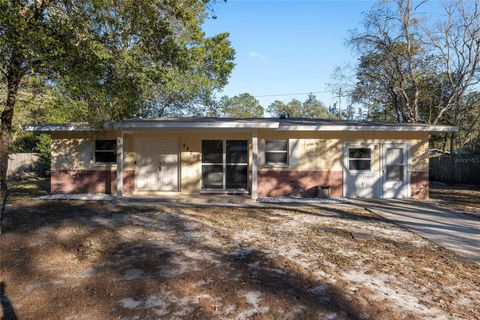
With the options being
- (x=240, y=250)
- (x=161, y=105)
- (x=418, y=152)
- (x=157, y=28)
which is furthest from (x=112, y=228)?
(x=161, y=105)

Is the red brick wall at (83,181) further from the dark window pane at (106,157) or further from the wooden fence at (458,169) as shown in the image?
the wooden fence at (458,169)

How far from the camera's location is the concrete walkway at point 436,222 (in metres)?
6.37

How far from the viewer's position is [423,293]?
4.07 meters

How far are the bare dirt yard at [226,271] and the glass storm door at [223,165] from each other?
4.70 metres

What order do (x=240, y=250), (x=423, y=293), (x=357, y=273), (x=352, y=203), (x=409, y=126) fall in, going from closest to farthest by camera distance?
(x=423, y=293) < (x=357, y=273) < (x=240, y=250) < (x=352, y=203) < (x=409, y=126)

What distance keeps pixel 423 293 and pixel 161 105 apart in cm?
2418

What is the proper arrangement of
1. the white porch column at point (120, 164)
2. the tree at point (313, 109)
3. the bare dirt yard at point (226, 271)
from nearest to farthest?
1. the bare dirt yard at point (226, 271)
2. the white porch column at point (120, 164)
3. the tree at point (313, 109)

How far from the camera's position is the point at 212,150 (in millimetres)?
12664

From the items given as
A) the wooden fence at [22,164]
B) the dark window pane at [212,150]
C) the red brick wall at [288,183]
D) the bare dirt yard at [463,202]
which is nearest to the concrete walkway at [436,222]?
the bare dirt yard at [463,202]

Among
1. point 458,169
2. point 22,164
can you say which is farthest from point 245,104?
point 458,169

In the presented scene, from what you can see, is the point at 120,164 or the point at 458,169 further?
the point at 458,169

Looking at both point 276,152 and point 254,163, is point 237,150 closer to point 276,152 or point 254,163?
point 276,152

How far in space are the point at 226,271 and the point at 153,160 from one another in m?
8.72

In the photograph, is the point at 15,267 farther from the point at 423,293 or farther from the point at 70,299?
the point at 423,293
